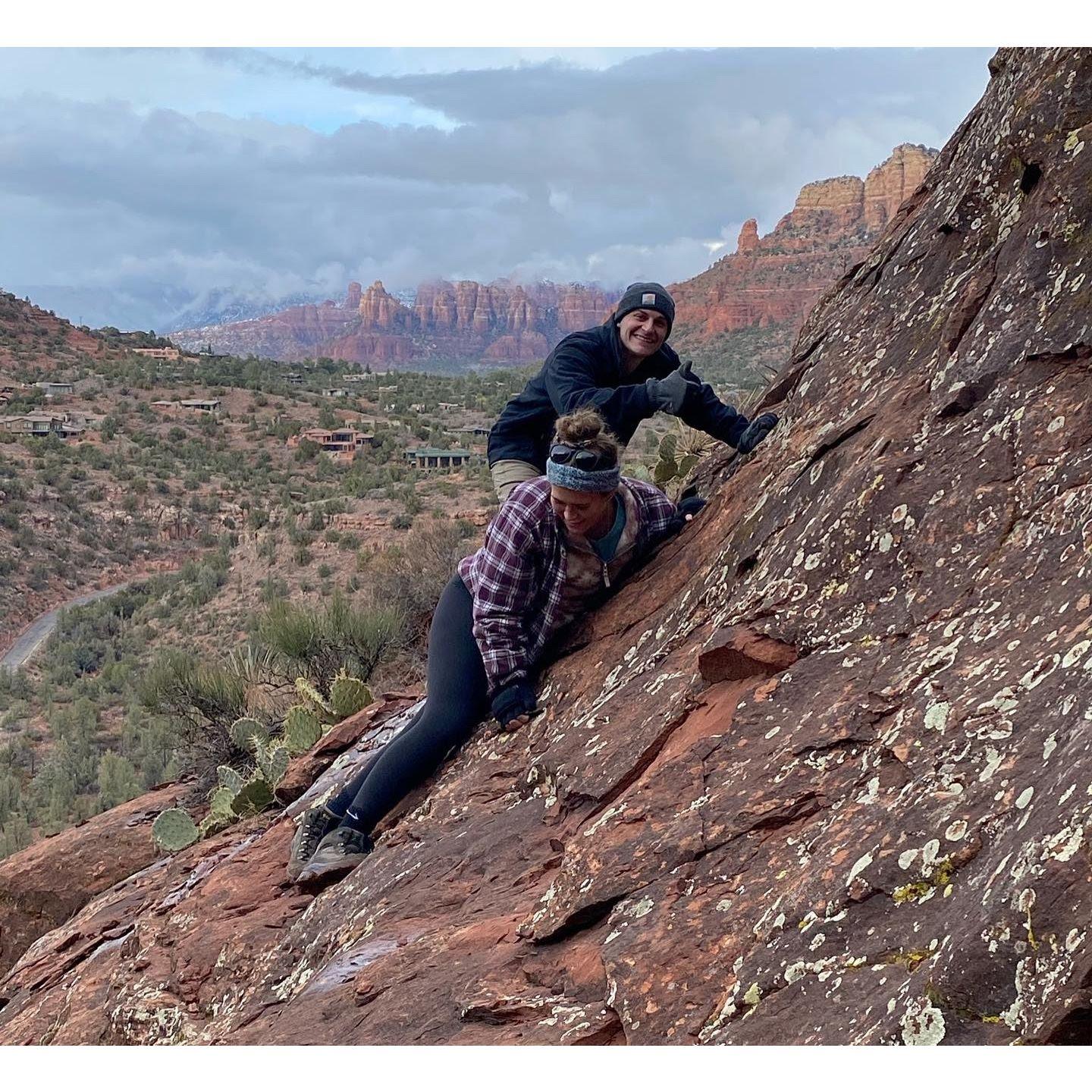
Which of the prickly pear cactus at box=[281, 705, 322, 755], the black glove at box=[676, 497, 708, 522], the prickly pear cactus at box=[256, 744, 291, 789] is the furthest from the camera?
the prickly pear cactus at box=[281, 705, 322, 755]

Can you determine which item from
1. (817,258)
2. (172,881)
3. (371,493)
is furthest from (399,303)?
(172,881)

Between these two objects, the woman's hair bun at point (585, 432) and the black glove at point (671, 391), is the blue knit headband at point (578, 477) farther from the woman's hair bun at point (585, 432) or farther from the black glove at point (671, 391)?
the black glove at point (671, 391)

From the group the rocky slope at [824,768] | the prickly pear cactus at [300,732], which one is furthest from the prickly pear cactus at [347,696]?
the rocky slope at [824,768]

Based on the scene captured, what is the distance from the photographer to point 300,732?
27.2 ft

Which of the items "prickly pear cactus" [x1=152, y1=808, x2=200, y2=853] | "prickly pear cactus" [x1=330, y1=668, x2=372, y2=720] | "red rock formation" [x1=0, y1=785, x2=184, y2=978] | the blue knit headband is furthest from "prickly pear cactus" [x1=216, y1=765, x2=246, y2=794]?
the blue knit headband

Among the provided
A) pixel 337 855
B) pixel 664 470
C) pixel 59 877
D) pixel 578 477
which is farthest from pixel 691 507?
pixel 59 877

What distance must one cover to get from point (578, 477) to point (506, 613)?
750 mm

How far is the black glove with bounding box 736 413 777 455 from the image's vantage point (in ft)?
17.5

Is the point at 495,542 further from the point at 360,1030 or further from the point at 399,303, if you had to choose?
the point at 399,303

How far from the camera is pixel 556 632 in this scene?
5184mm

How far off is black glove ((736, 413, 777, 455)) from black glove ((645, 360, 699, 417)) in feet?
2.00

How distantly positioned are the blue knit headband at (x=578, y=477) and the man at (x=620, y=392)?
44 centimetres

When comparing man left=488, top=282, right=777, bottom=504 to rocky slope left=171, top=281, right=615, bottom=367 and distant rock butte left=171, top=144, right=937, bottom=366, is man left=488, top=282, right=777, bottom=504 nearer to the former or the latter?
distant rock butte left=171, top=144, right=937, bottom=366

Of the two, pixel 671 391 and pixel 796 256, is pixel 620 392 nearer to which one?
pixel 671 391
